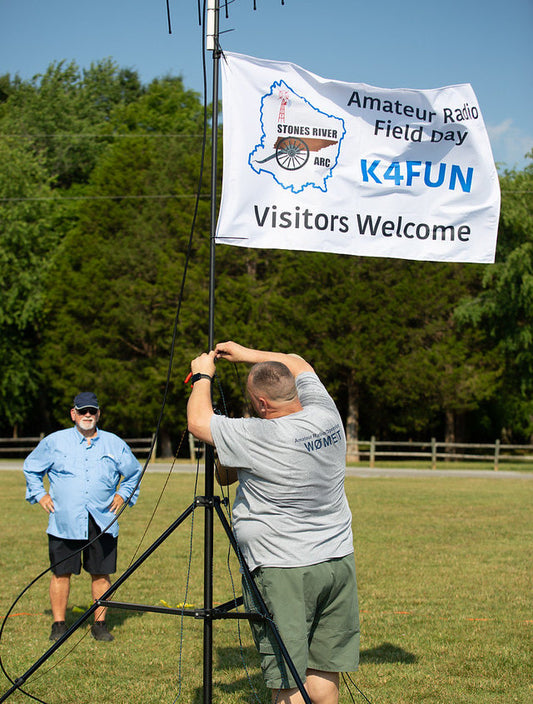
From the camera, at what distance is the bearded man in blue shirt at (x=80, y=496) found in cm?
730

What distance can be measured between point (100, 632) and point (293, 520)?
377 centimetres

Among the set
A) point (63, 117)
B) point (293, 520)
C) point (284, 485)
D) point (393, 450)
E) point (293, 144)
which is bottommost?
point (393, 450)

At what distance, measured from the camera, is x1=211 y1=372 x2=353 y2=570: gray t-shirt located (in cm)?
415

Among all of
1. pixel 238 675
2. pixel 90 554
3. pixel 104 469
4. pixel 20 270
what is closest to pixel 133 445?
pixel 20 270

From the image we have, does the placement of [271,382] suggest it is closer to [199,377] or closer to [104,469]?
[199,377]

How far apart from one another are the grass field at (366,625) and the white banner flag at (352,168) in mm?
2105

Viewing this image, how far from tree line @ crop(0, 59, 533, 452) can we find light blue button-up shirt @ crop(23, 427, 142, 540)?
31.6 meters

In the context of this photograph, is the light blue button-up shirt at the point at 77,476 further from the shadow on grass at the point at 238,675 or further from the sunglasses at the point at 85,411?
the shadow on grass at the point at 238,675

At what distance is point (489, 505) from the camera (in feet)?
59.0

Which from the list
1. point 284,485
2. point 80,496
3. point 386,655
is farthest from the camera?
point 80,496

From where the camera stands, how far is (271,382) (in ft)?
14.0

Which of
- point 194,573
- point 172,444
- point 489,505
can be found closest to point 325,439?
point 194,573

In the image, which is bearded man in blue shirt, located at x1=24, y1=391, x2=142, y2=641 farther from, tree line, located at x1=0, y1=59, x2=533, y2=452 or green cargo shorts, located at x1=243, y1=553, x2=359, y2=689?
tree line, located at x1=0, y1=59, x2=533, y2=452

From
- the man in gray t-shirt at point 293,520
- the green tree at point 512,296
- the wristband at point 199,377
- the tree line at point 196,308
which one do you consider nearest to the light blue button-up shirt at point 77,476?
the wristband at point 199,377
